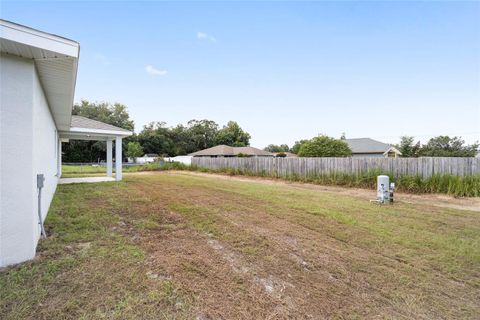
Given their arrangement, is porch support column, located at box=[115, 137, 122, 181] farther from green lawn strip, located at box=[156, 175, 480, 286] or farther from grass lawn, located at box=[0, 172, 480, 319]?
green lawn strip, located at box=[156, 175, 480, 286]

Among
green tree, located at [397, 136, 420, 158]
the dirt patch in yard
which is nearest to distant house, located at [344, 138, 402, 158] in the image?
green tree, located at [397, 136, 420, 158]

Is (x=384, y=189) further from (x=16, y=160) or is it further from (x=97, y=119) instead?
(x=97, y=119)

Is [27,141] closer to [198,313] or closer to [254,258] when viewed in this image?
[198,313]

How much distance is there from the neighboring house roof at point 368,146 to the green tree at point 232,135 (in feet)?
74.2

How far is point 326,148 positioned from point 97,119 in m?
38.3

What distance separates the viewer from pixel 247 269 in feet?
9.66

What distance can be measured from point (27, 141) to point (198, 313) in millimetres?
3109

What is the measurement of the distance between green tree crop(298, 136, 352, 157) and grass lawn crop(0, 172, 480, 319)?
20.4 m

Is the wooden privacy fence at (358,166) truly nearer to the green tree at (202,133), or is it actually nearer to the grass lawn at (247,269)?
the grass lawn at (247,269)

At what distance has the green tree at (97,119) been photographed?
1345 inches

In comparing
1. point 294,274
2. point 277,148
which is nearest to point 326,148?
point 294,274

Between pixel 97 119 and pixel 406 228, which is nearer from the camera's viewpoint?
pixel 406 228

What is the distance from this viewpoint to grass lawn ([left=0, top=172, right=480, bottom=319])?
217 centimetres

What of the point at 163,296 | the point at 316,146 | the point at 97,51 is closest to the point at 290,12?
the point at 97,51
